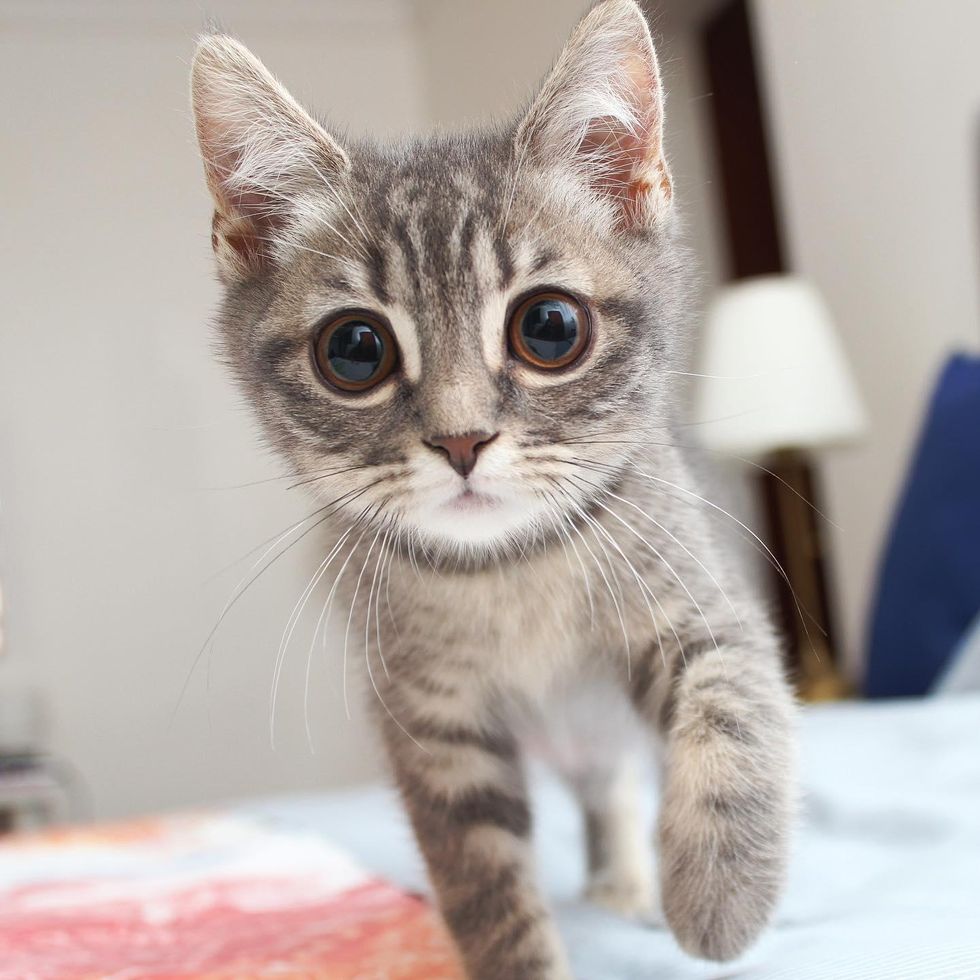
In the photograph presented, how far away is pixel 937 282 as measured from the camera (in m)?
2.54

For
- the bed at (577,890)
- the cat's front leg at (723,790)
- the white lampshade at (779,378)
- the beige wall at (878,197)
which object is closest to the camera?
the cat's front leg at (723,790)

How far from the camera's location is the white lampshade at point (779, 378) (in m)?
2.55

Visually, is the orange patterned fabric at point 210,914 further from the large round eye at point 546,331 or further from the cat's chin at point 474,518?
the large round eye at point 546,331

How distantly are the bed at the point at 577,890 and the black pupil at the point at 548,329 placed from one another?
1.48ft

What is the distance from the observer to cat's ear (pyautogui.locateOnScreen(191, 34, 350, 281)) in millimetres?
795

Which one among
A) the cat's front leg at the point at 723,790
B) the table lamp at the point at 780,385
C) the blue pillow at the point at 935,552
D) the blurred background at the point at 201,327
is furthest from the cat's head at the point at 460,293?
the table lamp at the point at 780,385

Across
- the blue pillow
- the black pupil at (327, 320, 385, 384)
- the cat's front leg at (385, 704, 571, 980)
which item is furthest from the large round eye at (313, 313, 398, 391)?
the blue pillow

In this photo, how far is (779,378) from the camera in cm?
257

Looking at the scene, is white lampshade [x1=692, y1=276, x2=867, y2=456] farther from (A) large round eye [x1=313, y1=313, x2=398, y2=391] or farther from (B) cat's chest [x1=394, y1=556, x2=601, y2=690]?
(A) large round eye [x1=313, y1=313, x2=398, y2=391]

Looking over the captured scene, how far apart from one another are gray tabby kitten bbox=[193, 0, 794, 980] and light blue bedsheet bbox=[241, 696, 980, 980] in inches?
3.7

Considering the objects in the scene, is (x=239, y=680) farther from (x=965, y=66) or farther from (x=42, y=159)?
(x=965, y=66)

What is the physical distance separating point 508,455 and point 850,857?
0.71 metres

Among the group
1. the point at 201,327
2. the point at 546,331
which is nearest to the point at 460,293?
the point at 546,331

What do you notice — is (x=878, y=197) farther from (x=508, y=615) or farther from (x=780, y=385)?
(x=508, y=615)
